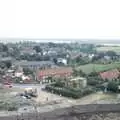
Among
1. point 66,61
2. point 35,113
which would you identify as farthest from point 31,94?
point 66,61

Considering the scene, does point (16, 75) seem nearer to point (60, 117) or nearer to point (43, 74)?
point (43, 74)

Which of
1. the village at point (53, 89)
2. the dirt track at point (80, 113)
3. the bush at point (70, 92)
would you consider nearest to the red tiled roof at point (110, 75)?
the village at point (53, 89)

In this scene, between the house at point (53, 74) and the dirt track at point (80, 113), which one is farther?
the house at point (53, 74)

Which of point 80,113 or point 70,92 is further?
point 70,92

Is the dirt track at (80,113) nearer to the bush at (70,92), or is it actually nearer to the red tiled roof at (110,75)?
the bush at (70,92)

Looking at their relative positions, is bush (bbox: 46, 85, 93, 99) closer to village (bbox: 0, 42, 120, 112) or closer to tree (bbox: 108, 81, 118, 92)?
village (bbox: 0, 42, 120, 112)

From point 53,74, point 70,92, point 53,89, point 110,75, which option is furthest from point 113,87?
point 53,74

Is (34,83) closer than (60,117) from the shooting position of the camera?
No

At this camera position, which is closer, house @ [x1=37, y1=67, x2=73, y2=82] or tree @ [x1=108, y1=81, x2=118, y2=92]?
tree @ [x1=108, y1=81, x2=118, y2=92]

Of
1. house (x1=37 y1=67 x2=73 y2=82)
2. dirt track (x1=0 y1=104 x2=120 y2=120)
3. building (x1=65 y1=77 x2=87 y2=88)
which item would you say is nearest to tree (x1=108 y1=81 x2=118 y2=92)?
building (x1=65 y1=77 x2=87 y2=88)

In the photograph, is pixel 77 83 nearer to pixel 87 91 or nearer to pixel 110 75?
pixel 87 91

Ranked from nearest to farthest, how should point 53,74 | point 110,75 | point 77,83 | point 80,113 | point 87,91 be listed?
point 80,113 → point 87,91 → point 77,83 → point 110,75 → point 53,74
